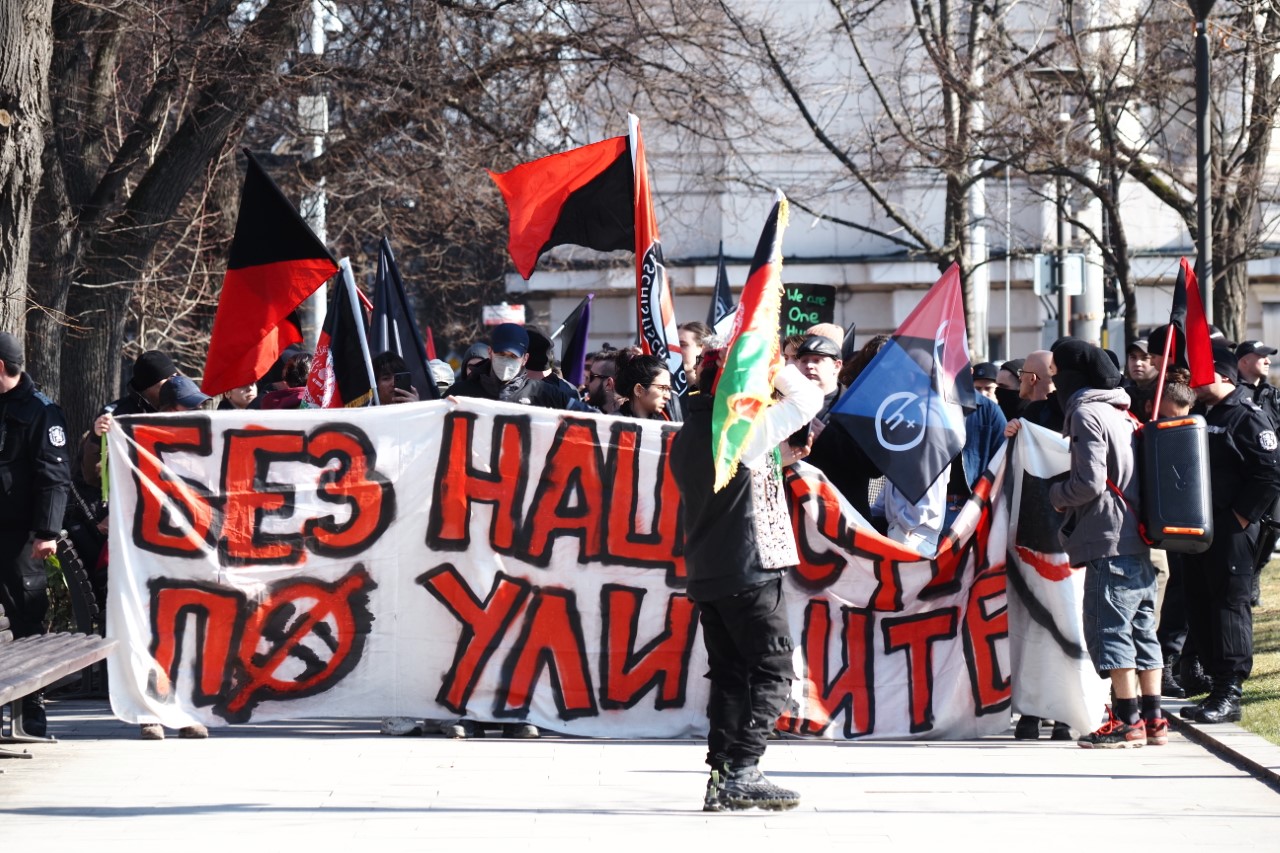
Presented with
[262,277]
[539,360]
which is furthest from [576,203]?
[262,277]

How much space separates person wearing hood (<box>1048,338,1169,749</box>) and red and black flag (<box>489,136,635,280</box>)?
128 inches

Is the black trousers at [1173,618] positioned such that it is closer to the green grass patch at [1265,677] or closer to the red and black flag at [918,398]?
the green grass patch at [1265,677]

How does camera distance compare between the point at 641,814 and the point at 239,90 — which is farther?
the point at 239,90

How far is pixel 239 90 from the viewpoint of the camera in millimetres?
13117

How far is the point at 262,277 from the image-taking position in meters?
9.68

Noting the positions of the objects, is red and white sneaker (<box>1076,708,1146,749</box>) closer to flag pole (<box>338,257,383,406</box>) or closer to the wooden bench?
flag pole (<box>338,257,383,406</box>)

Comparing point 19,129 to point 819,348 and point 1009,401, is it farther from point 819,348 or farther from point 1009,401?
point 1009,401

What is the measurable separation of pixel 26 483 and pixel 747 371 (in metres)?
3.59

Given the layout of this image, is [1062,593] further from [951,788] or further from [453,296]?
[453,296]

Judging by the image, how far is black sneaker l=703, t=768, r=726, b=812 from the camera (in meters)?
6.52

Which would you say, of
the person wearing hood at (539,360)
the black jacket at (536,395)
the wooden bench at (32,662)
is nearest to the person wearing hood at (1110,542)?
the black jacket at (536,395)

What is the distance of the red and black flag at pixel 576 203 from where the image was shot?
1046cm

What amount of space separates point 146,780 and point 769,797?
2553 mm

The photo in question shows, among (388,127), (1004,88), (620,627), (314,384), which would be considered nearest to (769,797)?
(620,627)
